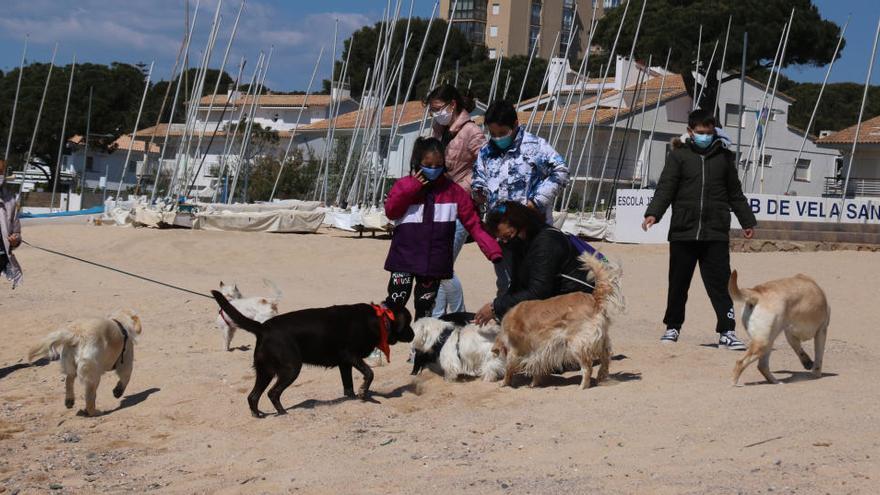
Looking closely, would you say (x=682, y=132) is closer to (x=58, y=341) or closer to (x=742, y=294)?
(x=742, y=294)

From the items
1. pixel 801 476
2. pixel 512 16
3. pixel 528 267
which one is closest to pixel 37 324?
pixel 528 267

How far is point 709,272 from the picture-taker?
8.92 m

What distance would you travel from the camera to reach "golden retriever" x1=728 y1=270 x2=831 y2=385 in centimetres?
695

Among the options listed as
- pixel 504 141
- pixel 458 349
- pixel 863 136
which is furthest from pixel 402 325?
pixel 863 136

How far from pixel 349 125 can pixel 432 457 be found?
2233 inches

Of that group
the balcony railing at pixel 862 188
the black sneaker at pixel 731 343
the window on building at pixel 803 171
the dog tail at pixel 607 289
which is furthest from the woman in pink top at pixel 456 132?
the window on building at pixel 803 171

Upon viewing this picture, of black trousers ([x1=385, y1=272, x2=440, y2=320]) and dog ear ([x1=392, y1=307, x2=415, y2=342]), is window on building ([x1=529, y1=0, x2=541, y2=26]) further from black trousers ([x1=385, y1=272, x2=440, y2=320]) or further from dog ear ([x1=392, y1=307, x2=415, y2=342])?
dog ear ([x1=392, y1=307, x2=415, y2=342])

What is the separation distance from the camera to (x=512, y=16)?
10806cm

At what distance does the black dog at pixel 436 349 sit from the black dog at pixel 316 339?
25cm

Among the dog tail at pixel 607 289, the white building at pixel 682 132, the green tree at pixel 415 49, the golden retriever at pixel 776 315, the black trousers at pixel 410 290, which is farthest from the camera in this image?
the green tree at pixel 415 49

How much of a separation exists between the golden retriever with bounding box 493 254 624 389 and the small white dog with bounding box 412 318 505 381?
33 cm

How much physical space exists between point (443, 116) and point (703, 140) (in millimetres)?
2178

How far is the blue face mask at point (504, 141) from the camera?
797 centimetres

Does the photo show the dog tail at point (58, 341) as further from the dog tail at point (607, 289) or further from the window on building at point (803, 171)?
the window on building at point (803, 171)
